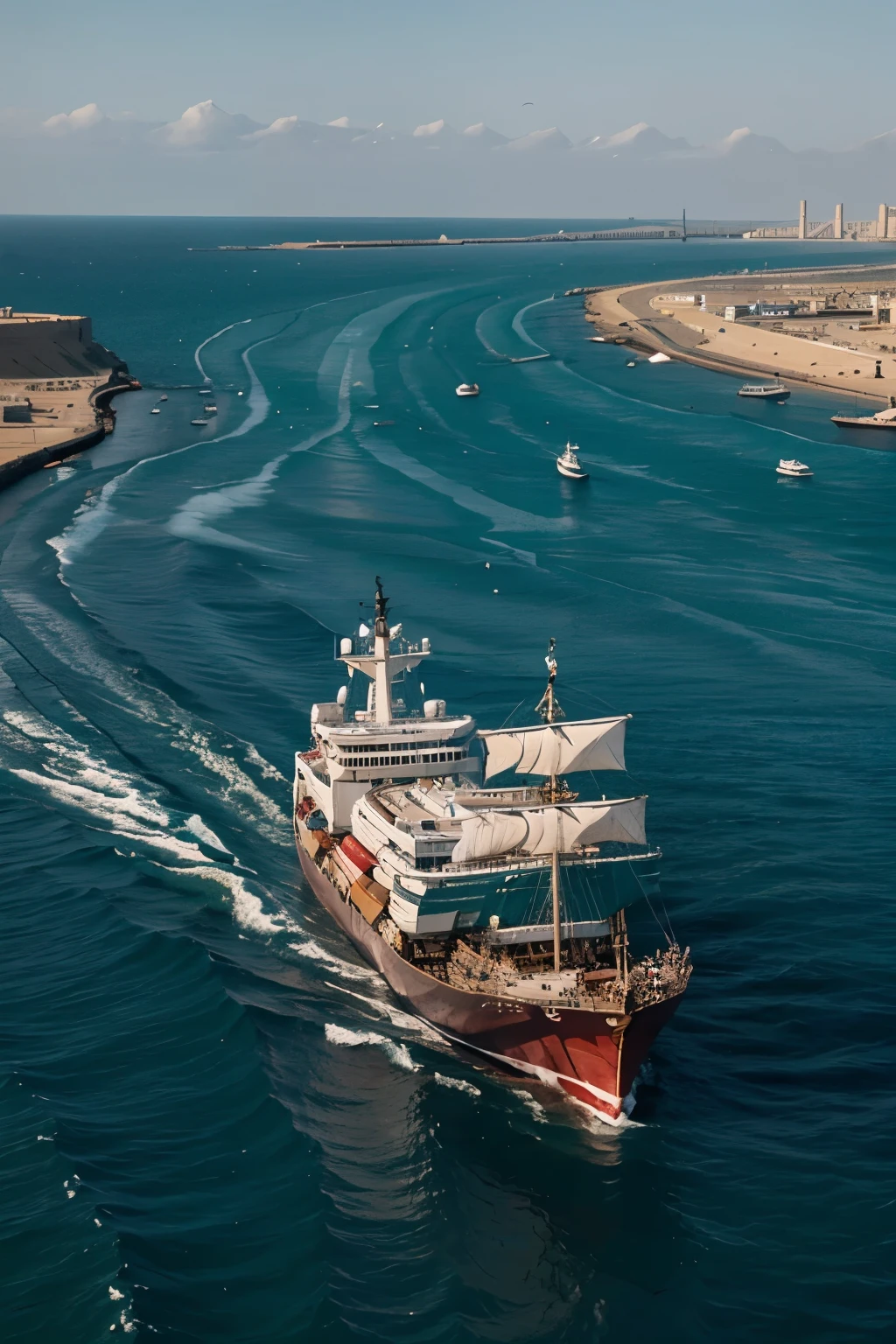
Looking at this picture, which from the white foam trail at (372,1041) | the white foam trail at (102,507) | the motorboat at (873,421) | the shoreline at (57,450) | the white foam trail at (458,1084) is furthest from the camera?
the motorboat at (873,421)

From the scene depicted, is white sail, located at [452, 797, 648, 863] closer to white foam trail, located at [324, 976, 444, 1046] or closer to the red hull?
the red hull

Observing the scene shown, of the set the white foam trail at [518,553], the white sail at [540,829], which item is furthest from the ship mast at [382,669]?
the white foam trail at [518,553]

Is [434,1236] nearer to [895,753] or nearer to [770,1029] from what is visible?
[770,1029]

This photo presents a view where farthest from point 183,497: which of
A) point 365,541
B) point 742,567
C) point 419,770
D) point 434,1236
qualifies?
point 434,1236

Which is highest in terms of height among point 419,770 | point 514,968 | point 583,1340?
point 419,770

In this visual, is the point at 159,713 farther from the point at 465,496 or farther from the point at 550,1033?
the point at 465,496

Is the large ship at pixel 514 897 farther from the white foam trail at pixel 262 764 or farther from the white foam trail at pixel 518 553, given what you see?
the white foam trail at pixel 518 553
